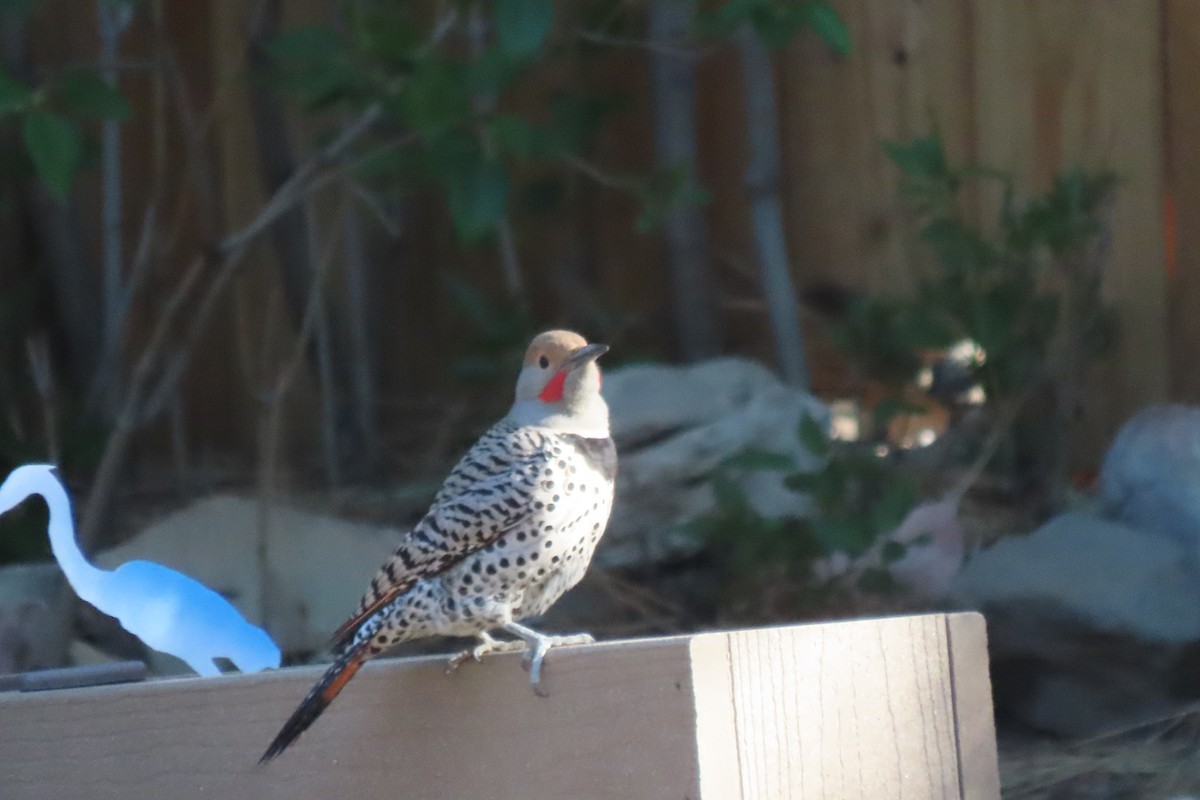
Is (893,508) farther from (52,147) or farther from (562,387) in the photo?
(52,147)

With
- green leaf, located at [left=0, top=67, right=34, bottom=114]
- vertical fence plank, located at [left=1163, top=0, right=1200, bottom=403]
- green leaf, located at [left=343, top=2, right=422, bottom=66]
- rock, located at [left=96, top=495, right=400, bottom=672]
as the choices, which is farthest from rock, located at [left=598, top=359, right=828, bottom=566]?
green leaf, located at [left=0, top=67, right=34, bottom=114]

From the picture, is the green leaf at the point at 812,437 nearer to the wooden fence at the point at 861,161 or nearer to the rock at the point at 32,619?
the wooden fence at the point at 861,161

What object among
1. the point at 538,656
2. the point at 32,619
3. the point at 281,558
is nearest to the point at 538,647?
the point at 538,656

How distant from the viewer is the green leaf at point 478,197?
156 inches

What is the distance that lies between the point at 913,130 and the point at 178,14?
8.22 ft

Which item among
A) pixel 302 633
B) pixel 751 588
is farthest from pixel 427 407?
pixel 751 588

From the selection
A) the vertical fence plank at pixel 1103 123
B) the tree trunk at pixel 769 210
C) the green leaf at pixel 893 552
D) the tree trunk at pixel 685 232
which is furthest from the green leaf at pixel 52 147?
the vertical fence plank at pixel 1103 123

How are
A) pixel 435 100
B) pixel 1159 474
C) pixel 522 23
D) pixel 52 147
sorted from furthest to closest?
pixel 1159 474 → pixel 435 100 → pixel 52 147 → pixel 522 23

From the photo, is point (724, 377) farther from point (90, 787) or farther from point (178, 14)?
point (90, 787)

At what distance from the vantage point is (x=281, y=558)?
4645mm

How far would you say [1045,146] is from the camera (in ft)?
16.7

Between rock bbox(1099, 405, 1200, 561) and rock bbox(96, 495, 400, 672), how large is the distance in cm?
189

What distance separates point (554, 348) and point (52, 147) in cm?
151

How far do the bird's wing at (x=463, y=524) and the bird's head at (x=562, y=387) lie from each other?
0.09m
